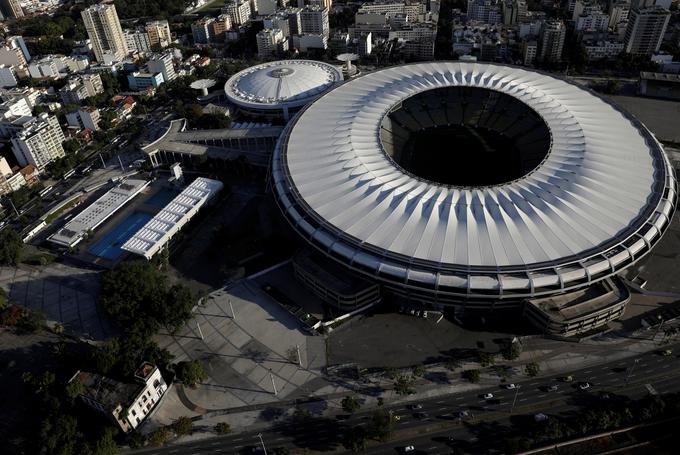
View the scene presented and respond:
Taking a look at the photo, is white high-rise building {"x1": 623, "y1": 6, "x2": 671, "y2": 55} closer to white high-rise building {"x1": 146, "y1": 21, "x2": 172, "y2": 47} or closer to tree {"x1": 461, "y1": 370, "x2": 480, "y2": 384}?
tree {"x1": 461, "y1": 370, "x2": 480, "y2": 384}

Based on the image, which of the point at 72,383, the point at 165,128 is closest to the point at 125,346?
the point at 72,383

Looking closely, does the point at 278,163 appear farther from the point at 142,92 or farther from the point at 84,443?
the point at 142,92

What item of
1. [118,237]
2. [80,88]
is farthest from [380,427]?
[80,88]

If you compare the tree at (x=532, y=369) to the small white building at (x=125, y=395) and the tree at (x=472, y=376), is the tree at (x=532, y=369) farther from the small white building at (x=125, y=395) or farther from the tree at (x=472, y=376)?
the small white building at (x=125, y=395)

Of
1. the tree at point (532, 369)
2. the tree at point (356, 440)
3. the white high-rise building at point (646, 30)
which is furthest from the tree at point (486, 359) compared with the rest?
the white high-rise building at point (646, 30)

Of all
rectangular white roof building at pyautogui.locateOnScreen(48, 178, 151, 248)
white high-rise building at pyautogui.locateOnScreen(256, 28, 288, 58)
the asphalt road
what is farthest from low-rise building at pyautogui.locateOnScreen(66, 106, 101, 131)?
the asphalt road
